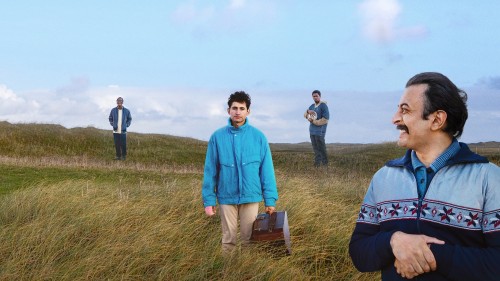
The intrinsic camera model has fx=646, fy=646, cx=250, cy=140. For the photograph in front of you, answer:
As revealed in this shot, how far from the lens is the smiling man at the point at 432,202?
8.01 ft

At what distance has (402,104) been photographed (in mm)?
2656

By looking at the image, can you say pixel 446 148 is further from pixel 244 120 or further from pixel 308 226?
pixel 308 226

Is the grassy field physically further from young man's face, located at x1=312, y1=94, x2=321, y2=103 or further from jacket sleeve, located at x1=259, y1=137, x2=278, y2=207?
young man's face, located at x1=312, y1=94, x2=321, y2=103

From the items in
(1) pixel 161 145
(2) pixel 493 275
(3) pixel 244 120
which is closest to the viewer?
(2) pixel 493 275

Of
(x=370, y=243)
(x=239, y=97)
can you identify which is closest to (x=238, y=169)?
(x=239, y=97)

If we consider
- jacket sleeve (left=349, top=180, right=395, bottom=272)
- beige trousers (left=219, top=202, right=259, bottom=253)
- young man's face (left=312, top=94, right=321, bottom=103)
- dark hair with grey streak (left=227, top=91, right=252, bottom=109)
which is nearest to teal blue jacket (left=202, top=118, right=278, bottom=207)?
beige trousers (left=219, top=202, right=259, bottom=253)

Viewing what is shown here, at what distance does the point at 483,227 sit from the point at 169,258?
4412 millimetres

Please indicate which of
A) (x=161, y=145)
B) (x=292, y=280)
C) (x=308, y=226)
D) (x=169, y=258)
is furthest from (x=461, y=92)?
(x=161, y=145)

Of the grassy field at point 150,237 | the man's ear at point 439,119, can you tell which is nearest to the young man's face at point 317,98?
the grassy field at point 150,237

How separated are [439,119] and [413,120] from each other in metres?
0.10

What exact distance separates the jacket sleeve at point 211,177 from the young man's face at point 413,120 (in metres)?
4.44

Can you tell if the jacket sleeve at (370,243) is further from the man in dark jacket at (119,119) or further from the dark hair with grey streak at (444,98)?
the man in dark jacket at (119,119)

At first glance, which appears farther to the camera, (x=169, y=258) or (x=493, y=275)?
(x=169, y=258)

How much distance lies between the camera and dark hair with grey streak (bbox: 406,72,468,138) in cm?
257
